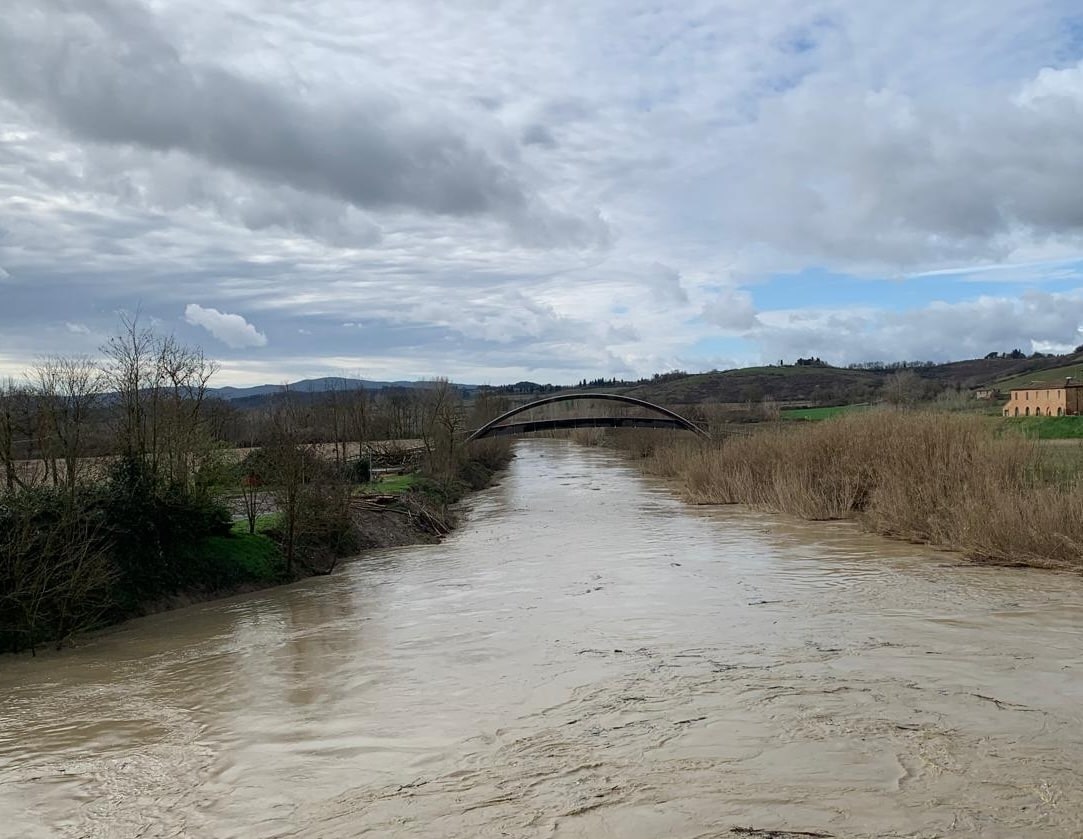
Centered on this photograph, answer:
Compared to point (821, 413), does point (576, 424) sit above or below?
above

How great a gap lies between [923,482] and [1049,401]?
137 feet

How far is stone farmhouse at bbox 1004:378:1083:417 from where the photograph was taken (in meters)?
54.1

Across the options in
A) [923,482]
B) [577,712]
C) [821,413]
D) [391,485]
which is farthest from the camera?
[821,413]

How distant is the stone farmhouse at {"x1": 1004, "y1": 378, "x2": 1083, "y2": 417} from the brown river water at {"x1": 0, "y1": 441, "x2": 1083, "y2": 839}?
4306 centimetres

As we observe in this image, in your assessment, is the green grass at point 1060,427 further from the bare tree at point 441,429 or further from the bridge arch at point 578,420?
the bare tree at point 441,429

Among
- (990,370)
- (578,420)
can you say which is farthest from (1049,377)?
(578,420)

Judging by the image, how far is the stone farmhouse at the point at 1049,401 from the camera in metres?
54.1

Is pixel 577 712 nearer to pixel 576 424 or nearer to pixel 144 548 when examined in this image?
pixel 144 548

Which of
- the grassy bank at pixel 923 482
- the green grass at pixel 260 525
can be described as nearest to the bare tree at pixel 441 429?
the grassy bank at pixel 923 482

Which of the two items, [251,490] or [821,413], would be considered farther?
[821,413]

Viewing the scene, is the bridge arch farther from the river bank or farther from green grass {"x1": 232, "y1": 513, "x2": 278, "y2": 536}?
the river bank

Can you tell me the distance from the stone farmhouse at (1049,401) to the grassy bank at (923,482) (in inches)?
1091

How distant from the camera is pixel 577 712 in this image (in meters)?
9.12

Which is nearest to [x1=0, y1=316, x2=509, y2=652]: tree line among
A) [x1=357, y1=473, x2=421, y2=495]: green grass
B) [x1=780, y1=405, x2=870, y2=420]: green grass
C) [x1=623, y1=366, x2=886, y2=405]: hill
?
[x1=357, y1=473, x2=421, y2=495]: green grass
